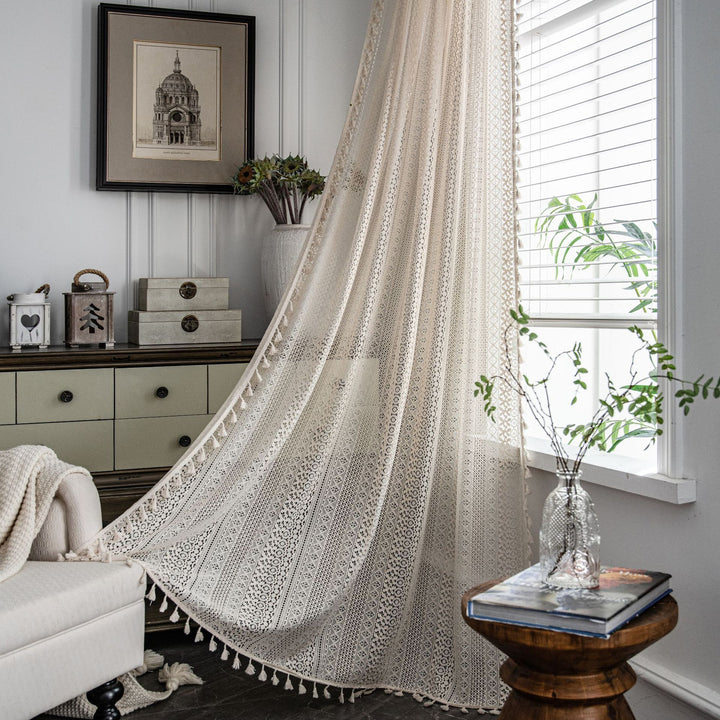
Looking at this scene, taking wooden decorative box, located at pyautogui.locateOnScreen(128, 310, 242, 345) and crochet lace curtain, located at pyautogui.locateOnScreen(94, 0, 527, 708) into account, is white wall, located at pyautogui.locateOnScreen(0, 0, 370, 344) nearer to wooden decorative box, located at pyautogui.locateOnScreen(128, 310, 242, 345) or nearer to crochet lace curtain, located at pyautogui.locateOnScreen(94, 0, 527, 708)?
wooden decorative box, located at pyautogui.locateOnScreen(128, 310, 242, 345)

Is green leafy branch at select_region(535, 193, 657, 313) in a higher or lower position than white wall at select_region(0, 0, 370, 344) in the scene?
lower

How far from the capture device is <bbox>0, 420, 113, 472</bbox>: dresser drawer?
249cm

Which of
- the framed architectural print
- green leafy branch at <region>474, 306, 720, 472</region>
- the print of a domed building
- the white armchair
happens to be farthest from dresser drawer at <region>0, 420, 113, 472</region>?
green leafy branch at <region>474, 306, 720, 472</region>

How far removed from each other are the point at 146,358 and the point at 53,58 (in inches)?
43.7

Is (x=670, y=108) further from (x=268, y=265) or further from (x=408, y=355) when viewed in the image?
(x=268, y=265)

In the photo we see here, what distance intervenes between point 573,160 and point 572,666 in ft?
4.78

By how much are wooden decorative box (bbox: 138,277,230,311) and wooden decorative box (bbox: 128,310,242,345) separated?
0.08 ft

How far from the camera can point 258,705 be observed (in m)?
2.16

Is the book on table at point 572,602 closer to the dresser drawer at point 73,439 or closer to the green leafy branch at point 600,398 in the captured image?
the green leafy branch at point 600,398

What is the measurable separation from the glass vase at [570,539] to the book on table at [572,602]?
0.09 ft

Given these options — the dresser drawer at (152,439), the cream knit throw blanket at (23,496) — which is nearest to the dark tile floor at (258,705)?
the cream knit throw blanket at (23,496)

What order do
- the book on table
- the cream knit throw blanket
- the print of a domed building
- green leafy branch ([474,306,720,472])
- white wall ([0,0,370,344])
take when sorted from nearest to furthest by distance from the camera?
the book on table, green leafy branch ([474,306,720,472]), the cream knit throw blanket, white wall ([0,0,370,344]), the print of a domed building

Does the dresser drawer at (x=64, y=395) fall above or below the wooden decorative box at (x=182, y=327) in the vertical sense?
below

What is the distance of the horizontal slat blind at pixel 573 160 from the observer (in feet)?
7.29
